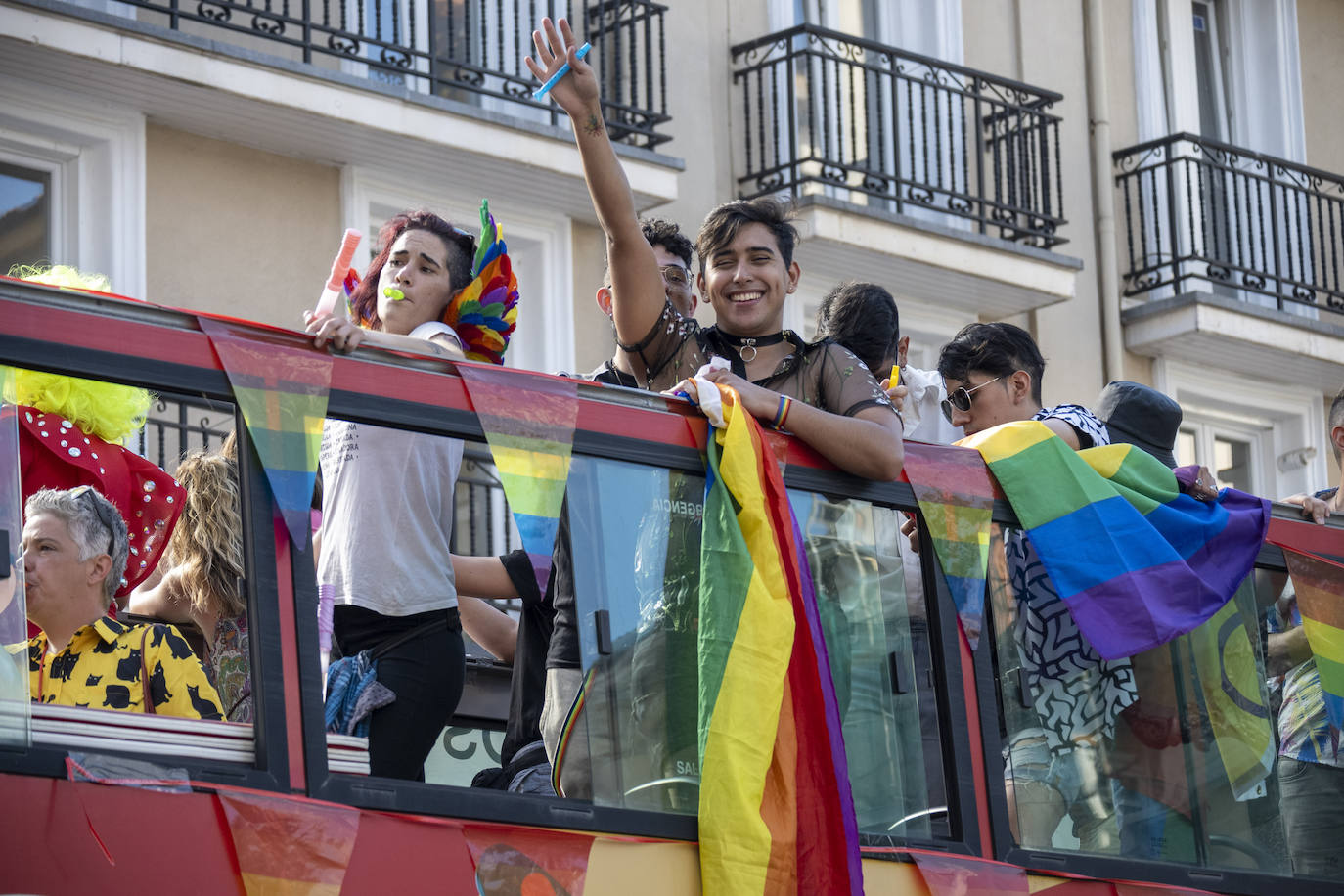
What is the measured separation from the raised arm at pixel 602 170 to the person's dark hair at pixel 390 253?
54 cm

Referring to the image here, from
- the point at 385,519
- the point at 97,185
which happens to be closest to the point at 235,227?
the point at 97,185

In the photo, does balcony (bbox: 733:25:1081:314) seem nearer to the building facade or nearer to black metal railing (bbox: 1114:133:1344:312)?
the building facade

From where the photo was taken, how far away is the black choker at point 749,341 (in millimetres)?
5387

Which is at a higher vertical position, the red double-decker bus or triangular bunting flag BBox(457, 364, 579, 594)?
triangular bunting flag BBox(457, 364, 579, 594)

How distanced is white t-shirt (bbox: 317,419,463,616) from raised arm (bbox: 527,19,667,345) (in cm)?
61

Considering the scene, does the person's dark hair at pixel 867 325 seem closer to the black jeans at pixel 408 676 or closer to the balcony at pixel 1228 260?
the black jeans at pixel 408 676

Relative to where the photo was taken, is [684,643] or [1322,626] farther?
[1322,626]

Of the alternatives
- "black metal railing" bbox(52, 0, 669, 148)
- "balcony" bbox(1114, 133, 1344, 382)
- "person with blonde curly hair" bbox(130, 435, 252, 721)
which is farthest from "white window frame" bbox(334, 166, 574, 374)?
"person with blonde curly hair" bbox(130, 435, 252, 721)

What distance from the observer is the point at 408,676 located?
194 inches

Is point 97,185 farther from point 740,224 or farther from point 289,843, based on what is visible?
point 289,843

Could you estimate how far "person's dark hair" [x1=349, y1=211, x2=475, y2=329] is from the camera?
18.2ft

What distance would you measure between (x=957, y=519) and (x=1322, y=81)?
14.0m

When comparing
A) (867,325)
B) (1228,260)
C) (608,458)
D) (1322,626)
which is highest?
(1228,260)

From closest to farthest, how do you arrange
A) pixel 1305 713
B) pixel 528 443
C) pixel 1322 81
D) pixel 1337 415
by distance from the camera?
pixel 528 443
pixel 1305 713
pixel 1337 415
pixel 1322 81
